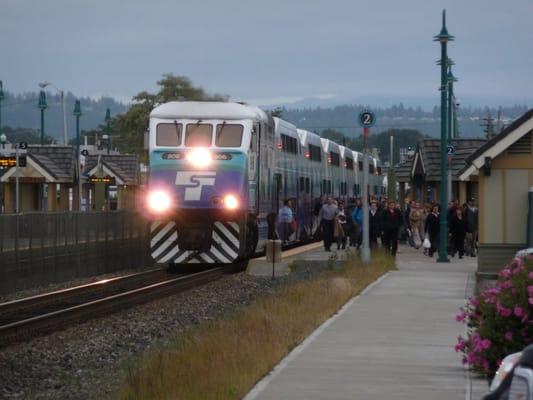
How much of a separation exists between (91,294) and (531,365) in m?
21.0

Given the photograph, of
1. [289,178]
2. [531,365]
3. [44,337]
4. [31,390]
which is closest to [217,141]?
[289,178]

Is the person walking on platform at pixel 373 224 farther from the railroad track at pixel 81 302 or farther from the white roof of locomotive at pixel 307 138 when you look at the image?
the railroad track at pixel 81 302

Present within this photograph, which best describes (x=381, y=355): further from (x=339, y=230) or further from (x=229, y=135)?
(x=339, y=230)

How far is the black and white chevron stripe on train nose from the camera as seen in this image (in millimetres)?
30125

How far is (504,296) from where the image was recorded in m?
12.2

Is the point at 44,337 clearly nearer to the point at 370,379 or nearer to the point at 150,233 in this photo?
the point at 370,379

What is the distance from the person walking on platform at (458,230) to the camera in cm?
3753

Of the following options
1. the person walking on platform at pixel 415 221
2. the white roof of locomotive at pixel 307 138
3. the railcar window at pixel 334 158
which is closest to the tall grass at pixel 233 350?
the person walking on platform at pixel 415 221

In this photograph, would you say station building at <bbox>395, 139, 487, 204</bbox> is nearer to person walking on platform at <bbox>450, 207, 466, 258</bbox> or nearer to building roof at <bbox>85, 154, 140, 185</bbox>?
person walking on platform at <bbox>450, 207, 466, 258</bbox>

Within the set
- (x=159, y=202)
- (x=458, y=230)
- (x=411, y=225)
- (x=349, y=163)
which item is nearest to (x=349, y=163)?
(x=349, y=163)

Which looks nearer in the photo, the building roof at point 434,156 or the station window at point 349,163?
the building roof at point 434,156

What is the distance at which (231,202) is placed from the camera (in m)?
29.6

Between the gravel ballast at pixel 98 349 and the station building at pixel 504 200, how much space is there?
536cm

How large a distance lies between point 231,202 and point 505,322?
17.7m
